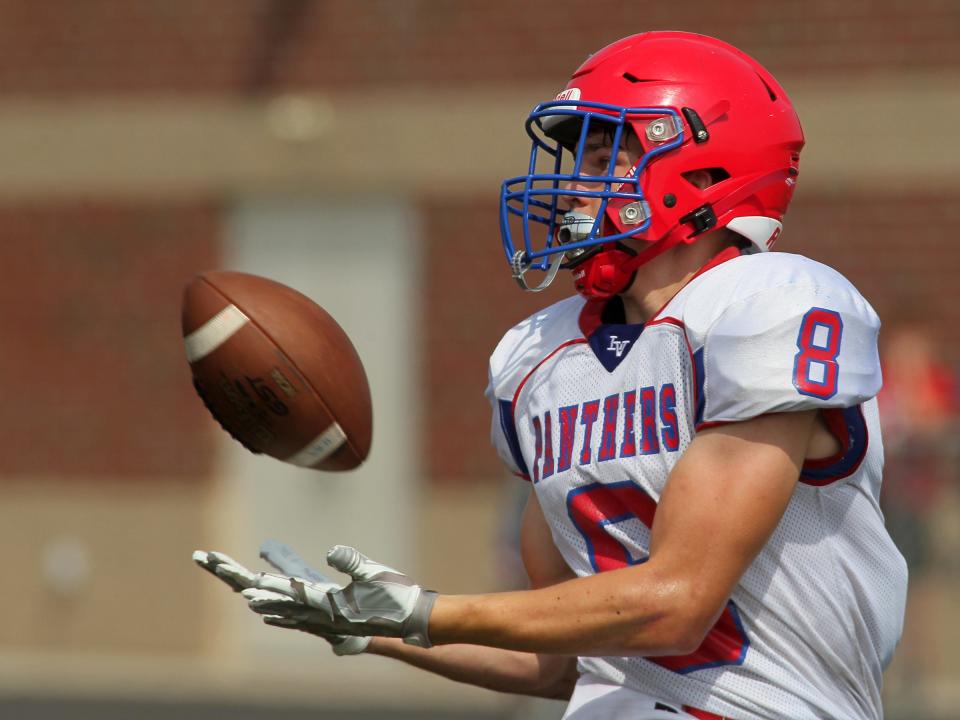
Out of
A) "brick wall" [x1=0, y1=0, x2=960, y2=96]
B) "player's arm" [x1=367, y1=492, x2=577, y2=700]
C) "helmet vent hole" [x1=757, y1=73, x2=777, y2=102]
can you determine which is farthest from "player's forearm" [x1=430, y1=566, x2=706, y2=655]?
"brick wall" [x1=0, y1=0, x2=960, y2=96]

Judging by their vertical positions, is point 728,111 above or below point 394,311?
below

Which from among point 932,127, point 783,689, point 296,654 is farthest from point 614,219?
point 296,654

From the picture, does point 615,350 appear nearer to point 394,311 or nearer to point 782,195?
point 782,195

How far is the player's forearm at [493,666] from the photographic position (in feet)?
9.42

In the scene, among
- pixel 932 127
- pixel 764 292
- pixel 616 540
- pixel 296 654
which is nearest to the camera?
pixel 764 292

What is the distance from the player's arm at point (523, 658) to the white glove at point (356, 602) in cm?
46

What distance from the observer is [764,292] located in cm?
239

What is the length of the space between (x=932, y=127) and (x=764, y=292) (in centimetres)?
736

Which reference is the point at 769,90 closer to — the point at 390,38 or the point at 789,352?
the point at 789,352

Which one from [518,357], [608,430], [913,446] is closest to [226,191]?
[913,446]

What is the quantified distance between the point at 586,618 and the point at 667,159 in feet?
2.67

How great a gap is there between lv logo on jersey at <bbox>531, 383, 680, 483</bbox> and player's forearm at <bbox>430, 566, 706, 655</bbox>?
0.86 feet

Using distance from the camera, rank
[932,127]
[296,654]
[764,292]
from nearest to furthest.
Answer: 1. [764,292]
2. [932,127]
3. [296,654]

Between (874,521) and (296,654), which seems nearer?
(874,521)
